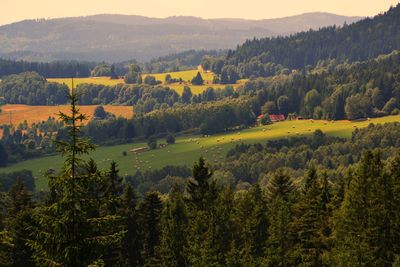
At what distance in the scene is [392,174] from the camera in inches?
2429

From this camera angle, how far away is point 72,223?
2842 cm

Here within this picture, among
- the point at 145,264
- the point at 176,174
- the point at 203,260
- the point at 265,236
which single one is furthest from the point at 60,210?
the point at 176,174

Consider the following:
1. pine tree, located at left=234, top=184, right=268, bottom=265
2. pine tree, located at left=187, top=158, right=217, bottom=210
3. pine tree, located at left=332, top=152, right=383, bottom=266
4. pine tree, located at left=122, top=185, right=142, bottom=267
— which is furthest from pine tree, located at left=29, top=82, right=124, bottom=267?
pine tree, located at left=187, top=158, right=217, bottom=210

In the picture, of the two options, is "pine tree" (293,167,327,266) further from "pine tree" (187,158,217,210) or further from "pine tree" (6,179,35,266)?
"pine tree" (6,179,35,266)

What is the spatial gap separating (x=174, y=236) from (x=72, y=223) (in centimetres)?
3812

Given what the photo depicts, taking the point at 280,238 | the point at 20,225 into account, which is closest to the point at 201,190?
the point at 280,238

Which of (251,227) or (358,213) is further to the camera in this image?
(251,227)

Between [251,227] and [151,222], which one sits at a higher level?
[251,227]

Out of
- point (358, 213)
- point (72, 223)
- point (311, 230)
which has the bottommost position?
point (311, 230)

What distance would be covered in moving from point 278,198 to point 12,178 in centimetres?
13436

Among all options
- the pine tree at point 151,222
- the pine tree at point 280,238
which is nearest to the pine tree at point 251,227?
the pine tree at point 280,238

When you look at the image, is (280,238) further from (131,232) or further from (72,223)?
(72,223)

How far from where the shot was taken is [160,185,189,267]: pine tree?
64.4 metres

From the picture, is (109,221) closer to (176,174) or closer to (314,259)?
(314,259)
